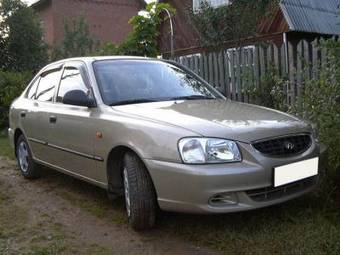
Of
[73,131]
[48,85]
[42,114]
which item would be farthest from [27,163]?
[73,131]

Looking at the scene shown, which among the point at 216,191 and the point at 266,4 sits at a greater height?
the point at 266,4

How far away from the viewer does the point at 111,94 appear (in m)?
4.95

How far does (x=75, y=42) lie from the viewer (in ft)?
68.9

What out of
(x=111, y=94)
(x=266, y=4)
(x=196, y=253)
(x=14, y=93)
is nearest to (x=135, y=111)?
(x=111, y=94)

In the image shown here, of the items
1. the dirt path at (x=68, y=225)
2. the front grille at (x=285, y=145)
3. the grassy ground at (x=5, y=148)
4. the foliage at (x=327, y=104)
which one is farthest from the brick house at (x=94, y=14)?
the front grille at (x=285, y=145)

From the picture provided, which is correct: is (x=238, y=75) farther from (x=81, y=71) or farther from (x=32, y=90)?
(x=81, y=71)

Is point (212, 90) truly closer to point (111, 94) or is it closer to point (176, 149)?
point (111, 94)

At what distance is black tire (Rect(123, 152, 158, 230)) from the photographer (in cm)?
419

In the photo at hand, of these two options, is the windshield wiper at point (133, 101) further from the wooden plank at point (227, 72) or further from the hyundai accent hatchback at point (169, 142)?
the wooden plank at point (227, 72)

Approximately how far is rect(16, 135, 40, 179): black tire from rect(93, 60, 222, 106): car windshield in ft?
6.60

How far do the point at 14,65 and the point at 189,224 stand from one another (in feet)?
46.7

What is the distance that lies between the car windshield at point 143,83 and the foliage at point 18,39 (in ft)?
41.7

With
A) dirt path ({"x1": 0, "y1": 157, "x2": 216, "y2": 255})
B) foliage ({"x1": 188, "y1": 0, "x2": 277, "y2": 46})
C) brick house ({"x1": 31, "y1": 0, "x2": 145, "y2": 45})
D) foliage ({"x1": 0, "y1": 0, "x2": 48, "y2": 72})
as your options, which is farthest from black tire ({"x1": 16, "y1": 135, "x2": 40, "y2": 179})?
brick house ({"x1": 31, "y1": 0, "x2": 145, "y2": 45})

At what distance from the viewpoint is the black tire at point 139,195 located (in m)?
4.19
